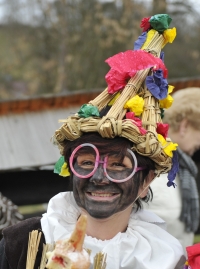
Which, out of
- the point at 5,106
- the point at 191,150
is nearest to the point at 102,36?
the point at 5,106

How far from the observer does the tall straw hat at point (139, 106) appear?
2.31 meters

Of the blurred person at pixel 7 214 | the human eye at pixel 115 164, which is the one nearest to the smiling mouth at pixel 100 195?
the human eye at pixel 115 164

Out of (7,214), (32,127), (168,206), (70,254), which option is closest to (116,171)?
(70,254)

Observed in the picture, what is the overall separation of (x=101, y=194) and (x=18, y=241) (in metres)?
0.41

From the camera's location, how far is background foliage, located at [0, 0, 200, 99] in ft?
45.0

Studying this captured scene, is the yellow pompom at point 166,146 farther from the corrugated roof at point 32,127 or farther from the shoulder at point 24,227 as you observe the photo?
the corrugated roof at point 32,127

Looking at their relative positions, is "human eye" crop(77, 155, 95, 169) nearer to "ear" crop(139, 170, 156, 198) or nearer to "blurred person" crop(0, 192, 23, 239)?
"ear" crop(139, 170, 156, 198)

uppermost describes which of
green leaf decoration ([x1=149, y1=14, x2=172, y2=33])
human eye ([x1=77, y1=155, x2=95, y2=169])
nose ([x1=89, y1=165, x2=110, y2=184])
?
green leaf decoration ([x1=149, y1=14, x2=172, y2=33])

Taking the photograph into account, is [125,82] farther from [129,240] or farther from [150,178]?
[129,240]

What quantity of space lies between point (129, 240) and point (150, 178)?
0.27m

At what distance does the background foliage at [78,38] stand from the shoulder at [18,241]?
10.6 metres

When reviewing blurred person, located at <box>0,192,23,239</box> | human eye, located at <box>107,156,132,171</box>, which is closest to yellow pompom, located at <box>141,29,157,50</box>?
human eye, located at <box>107,156,132,171</box>

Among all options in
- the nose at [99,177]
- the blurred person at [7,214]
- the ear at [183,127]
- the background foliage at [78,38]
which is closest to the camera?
the nose at [99,177]

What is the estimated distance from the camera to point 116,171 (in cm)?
233
